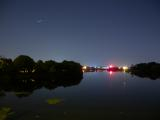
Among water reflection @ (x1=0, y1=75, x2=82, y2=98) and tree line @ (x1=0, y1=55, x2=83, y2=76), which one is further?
tree line @ (x1=0, y1=55, x2=83, y2=76)

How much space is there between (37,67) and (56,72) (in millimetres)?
14587

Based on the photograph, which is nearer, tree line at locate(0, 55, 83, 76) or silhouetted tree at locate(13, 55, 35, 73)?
tree line at locate(0, 55, 83, 76)

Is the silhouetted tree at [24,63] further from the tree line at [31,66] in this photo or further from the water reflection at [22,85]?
the water reflection at [22,85]

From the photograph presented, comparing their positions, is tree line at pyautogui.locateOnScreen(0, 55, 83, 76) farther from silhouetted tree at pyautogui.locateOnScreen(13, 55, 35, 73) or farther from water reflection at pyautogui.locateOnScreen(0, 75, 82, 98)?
water reflection at pyautogui.locateOnScreen(0, 75, 82, 98)

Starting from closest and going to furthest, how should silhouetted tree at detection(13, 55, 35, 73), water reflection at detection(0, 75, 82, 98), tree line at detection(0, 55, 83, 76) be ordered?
water reflection at detection(0, 75, 82, 98) < tree line at detection(0, 55, 83, 76) < silhouetted tree at detection(13, 55, 35, 73)

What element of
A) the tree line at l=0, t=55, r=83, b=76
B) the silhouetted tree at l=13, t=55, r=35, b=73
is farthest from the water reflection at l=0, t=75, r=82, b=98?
the silhouetted tree at l=13, t=55, r=35, b=73

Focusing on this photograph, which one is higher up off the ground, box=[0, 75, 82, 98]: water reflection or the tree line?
the tree line

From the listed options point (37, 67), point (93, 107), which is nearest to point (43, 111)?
point (93, 107)

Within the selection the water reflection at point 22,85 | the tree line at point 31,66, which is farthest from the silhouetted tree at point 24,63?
the water reflection at point 22,85

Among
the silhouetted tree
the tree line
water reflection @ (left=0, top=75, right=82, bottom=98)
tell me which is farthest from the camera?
the silhouetted tree

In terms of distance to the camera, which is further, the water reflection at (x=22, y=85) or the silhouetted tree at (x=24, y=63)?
the silhouetted tree at (x=24, y=63)

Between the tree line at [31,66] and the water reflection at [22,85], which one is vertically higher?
the tree line at [31,66]

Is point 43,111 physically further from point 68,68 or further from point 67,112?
point 68,68

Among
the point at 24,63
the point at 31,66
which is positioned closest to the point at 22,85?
the point at 24,63
